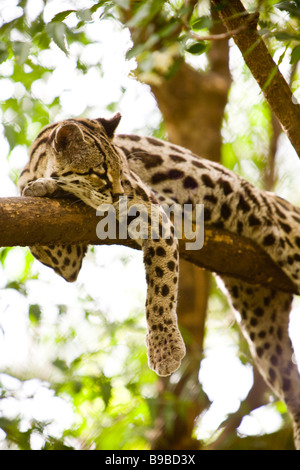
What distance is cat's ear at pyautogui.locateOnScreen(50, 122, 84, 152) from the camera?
4.13 metres

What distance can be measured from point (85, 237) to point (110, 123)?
3.26 ft

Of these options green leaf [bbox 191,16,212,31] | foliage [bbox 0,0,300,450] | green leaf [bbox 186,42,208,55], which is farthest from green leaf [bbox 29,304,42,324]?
green leaf [bbox 191,16,212,31]

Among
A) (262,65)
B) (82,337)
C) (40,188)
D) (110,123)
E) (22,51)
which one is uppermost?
(22,51)

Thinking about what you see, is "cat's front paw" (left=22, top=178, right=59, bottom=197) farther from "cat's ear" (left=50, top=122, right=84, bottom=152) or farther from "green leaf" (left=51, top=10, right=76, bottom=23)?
"green leaf" (left=51, top=10, right=76, bottom=23)

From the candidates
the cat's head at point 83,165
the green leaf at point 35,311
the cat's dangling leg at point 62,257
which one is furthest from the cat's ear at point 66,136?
the green leaf at point 35,311

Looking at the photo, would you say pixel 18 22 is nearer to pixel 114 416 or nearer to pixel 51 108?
pixel 51 108

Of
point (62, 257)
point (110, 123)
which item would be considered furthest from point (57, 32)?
point (62, 257)

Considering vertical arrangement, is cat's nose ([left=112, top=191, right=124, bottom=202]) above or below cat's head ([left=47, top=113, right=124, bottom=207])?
below

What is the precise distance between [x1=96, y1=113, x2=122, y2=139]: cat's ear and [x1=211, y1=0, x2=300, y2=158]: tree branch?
4.16ft

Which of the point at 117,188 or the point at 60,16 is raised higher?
the point at 60,16

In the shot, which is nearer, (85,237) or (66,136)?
(85,237)

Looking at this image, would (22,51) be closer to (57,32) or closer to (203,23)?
(57,32)

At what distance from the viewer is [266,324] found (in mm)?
5344

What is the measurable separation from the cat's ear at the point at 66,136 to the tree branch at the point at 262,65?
1261 mm
